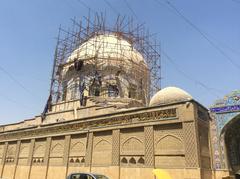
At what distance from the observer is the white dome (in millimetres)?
22688

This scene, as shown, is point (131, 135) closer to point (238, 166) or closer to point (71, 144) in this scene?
point (71, 144)

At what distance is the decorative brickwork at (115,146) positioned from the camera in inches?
504

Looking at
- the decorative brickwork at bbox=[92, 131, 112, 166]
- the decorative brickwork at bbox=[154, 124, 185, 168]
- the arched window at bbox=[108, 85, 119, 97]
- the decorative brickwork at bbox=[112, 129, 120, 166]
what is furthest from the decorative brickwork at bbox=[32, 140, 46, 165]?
the decorative brickwork at bbox=[154, 124, 185, 168]

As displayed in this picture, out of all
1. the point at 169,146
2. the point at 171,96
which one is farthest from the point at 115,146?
the point at 171,96

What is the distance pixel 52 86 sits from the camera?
75.5 feet

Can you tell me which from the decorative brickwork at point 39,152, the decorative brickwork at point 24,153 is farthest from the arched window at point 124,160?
the decorative brickwork at point 24,153

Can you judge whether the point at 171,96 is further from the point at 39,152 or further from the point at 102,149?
the point at 39,152

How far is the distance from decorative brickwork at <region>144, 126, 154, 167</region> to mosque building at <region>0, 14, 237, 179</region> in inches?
1.8

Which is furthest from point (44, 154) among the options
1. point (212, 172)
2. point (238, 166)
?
point (238, 166)

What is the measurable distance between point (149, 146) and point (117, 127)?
2.34m

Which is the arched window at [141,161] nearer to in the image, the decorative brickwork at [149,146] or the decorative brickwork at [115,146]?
the decorative brickwork at [149,146]

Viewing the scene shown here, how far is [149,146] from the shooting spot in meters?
11.9

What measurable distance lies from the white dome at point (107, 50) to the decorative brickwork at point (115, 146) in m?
10.3

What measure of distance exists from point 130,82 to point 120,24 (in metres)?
6.90
